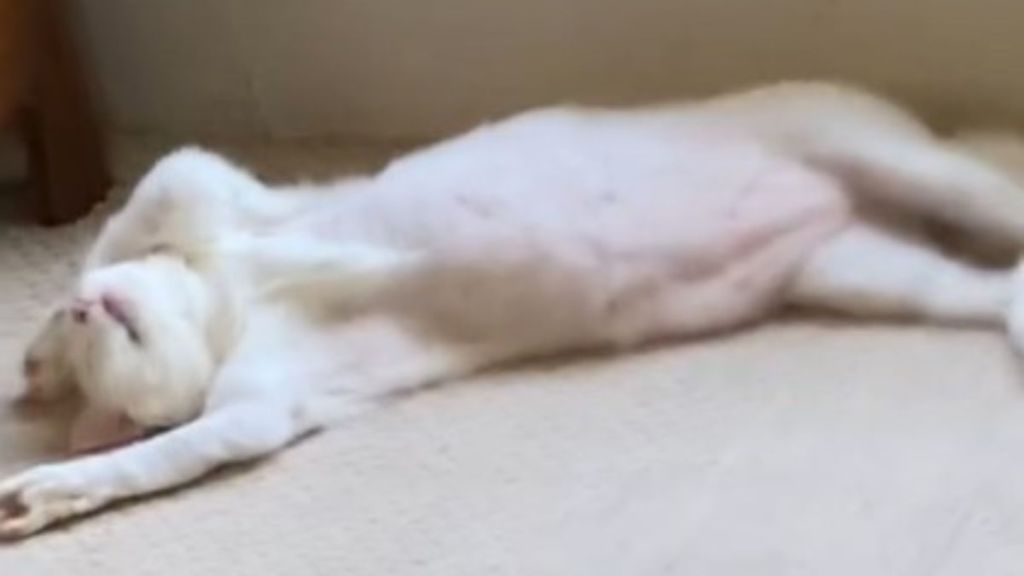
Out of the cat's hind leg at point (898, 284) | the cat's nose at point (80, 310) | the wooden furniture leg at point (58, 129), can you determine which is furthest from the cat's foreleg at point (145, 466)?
the wooden furniture leg at point (58, 129)

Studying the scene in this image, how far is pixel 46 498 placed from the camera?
1682 millimetres

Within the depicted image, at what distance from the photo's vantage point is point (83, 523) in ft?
5.53

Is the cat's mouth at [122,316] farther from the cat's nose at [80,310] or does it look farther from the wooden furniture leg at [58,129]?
the wooden furniture leg at [58,129]

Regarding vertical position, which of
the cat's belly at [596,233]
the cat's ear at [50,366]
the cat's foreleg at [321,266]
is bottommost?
the cat's ear at [50,366]

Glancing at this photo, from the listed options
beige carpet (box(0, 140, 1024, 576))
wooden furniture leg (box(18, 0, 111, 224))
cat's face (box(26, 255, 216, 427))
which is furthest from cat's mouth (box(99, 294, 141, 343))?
wooden furniture leg (box(18, 0, 111, 224))

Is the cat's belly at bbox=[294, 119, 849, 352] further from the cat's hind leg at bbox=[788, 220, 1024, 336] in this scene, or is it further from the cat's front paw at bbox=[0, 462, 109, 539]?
the cat's front paw at bbox=[0, 462, 109, 539]

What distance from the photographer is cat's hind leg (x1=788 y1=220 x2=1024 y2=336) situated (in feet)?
6.00

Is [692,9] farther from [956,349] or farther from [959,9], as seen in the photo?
[956,349]

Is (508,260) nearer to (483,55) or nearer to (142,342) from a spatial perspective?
(142,342)

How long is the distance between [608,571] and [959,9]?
28.9 inches

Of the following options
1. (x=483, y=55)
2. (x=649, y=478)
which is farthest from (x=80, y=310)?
(x=483, y=55)

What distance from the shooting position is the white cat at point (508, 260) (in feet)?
5.88

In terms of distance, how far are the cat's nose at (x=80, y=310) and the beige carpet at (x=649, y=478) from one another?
100 millimetres

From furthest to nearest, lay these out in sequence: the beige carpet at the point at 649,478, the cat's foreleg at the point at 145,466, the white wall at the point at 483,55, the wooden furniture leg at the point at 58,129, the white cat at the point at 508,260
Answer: the wooden furniture leg at the point at 58,129 < the white wall at the point at 483,55 < the white cat at the point at 508,260 < the cat's foreleg at the point at 145,466 < the beige carpet at the point at 649,478
